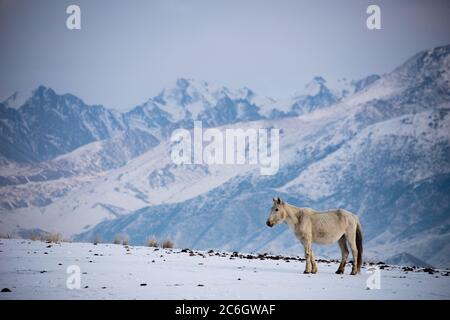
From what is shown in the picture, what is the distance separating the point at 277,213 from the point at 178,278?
13.2ft

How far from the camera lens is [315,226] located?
2019 cm

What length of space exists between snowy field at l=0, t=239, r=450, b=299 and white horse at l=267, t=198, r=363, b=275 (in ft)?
1.91

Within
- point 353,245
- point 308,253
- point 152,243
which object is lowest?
point 152,243

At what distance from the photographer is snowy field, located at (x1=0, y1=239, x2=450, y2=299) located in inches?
608

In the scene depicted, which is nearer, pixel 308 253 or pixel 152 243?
pixel 308 253

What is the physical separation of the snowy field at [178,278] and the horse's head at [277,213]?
59.2 inches

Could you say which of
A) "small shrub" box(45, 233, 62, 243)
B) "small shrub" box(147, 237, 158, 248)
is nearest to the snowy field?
"small shrub" box(45, 233, 62, 243)

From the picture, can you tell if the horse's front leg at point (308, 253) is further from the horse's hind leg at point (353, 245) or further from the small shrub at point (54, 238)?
the small shrub at point (54, 238)

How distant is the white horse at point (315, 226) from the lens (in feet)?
65.6

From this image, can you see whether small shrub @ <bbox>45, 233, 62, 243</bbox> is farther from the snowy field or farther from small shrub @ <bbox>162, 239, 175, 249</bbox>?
small shrub @ <bbox>162, 239, 175, 249</bbox>

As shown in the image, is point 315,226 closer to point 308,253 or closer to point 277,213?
point 308,253

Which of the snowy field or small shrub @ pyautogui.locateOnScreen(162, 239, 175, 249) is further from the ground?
the snowy field

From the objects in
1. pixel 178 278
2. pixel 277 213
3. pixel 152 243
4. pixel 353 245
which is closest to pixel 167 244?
pixel 152 243
